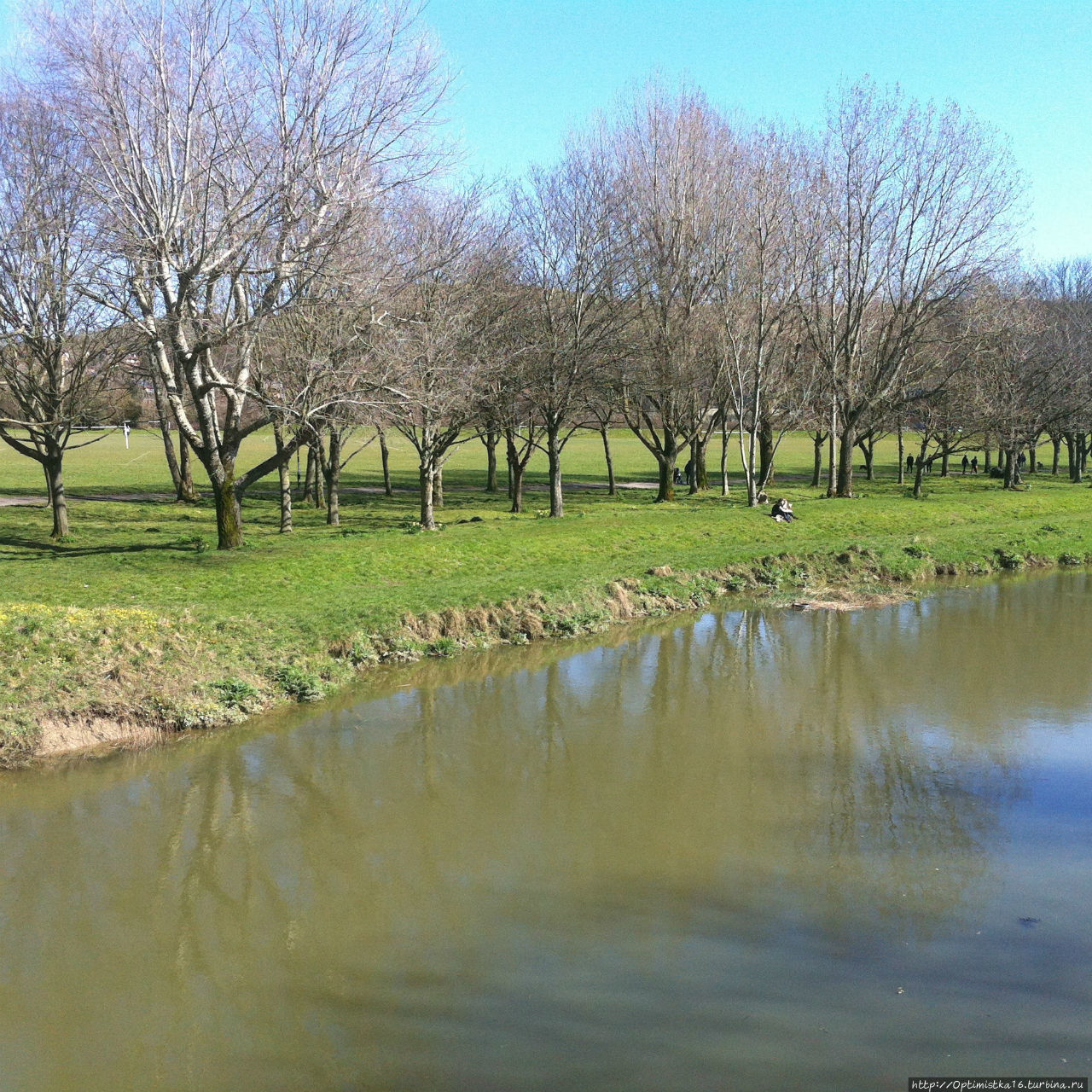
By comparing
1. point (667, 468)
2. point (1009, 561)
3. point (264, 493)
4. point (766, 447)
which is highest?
point (766, 447)

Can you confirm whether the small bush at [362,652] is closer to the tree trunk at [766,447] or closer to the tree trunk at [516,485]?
the tree trunk at [516,485]

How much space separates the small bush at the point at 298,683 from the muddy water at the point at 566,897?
42 cm

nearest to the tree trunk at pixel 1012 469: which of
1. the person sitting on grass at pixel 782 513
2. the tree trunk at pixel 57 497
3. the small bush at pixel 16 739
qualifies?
the person sitting on grass at pixel 782 513

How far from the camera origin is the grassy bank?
12367 millimetres

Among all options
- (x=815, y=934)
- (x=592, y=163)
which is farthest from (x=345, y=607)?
(x=592, y=163)

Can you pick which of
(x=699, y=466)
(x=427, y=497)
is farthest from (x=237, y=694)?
(x=699, y=466)

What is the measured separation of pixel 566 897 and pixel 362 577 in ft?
37.9

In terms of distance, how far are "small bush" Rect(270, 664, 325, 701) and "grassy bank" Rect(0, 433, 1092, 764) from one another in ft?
0.11

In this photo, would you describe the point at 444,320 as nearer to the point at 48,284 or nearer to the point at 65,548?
the point at 48,284

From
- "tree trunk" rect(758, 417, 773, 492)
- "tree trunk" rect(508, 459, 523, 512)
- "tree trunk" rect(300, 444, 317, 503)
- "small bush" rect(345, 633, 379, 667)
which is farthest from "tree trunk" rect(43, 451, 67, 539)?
"tree trunk" rect(758, 417, 773, 492)

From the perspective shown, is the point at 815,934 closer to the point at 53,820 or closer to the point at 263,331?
the point at 53,820

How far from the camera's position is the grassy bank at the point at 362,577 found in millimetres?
12367

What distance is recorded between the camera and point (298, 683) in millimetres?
13414

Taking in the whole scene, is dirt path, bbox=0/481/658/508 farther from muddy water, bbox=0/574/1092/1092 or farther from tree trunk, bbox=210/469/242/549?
muddy water, bbox=0/574/1092/1092
